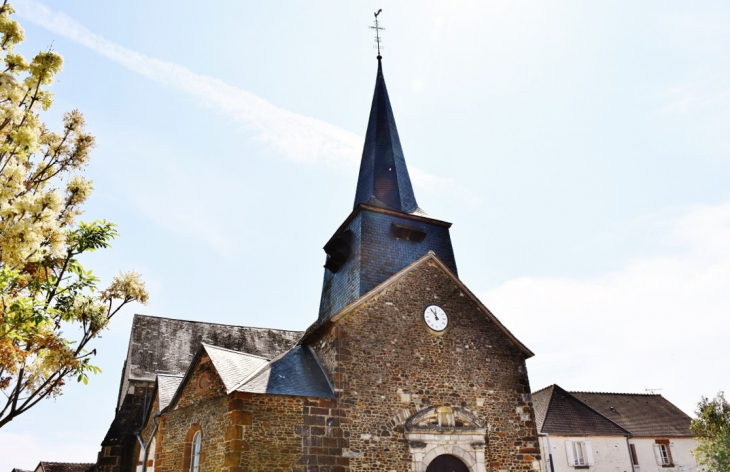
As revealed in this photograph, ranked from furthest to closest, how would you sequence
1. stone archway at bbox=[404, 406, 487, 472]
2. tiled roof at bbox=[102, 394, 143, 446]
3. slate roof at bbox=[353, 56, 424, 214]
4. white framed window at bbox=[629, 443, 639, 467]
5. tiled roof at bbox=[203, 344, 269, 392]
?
white framed window at bbox=[629, 443, 639, 467] → slate roof at bbox=[353, 56, 424, 214] → tiled roof at bbox=[102, 394, 143, 446] → stone archway at bbox=[404, 406, 487, 472] → tiled roof at bbox=[203, 344, 269, 392]

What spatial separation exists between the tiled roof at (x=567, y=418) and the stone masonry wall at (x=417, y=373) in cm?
968

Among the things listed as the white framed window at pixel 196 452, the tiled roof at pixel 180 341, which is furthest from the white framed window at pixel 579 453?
the white framed window at pixel 196 452

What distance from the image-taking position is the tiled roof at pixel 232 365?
35.2 ft

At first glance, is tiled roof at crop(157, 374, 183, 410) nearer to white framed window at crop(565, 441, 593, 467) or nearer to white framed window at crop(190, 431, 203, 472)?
white framed window at crop(190, 431, 203, 472)

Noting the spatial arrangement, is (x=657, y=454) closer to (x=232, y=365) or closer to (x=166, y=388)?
(x=232, y=365)

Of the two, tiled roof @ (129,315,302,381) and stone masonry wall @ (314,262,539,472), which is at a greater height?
tiled roof @ (129,315,302,381)

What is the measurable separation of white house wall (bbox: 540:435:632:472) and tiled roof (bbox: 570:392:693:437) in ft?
8.66

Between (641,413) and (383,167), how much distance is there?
20528 millimetres

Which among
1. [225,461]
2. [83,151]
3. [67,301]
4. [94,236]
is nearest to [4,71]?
[83,151]

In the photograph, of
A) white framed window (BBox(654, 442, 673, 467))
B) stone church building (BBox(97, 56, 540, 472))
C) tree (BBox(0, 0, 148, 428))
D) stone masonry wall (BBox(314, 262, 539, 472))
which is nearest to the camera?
tree (BBox(0, 0, 148, 428))

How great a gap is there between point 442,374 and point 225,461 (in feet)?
Answer: 17.8

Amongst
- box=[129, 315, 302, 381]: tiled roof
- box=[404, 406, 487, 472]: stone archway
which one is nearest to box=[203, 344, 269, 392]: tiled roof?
box=[404, 406, 487, 472]: stone archway

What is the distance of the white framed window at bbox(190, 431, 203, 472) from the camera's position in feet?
36.4

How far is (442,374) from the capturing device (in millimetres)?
12141
